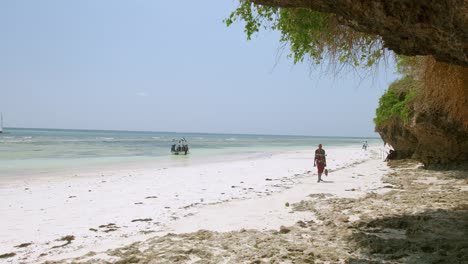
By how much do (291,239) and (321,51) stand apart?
12.5 feet

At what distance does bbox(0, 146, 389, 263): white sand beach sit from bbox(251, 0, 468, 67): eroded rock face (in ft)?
14.7

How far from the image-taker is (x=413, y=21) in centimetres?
415

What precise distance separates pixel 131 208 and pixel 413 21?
8.20 meters

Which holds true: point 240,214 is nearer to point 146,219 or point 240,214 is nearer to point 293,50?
point 146,219

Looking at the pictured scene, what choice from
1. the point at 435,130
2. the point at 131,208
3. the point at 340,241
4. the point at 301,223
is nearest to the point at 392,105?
the point at 435,130

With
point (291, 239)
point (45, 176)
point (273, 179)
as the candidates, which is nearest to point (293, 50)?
point (291, 239)

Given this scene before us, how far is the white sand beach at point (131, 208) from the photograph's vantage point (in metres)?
6.94

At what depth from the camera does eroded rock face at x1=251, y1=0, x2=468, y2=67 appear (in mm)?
3906

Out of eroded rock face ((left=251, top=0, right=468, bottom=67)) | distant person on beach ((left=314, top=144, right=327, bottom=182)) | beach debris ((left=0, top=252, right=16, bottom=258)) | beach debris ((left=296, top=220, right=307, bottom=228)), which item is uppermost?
eroded rock face ((left=251, top=0, right=468, bottom=67))

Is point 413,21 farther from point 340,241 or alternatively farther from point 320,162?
point 320,162

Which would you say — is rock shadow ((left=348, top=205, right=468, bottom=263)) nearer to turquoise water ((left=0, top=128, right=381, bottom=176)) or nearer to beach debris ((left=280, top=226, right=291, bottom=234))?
beach debris ((left=280, top=226, right=291, bottom=234))

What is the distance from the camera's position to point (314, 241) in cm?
637

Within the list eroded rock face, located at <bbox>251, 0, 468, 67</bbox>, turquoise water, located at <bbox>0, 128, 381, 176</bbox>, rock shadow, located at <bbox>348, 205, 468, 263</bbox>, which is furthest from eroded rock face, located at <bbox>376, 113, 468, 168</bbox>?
turquoise water, located at <bbox>0, 128, 381, 176</bbox>

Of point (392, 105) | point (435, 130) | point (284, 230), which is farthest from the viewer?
point (392, 105)
